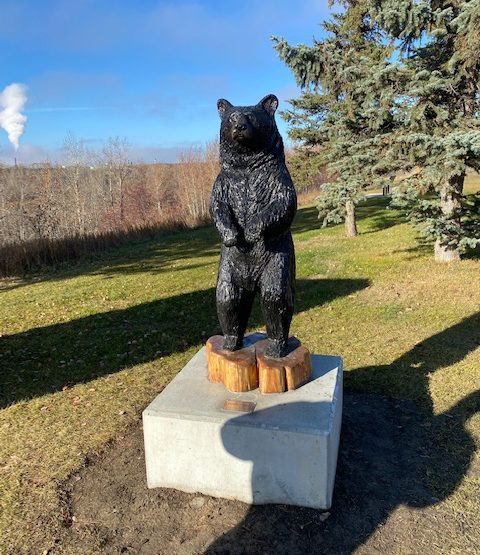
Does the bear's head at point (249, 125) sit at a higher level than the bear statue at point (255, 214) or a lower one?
higher

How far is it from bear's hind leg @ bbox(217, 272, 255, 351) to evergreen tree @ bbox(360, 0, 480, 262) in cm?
540

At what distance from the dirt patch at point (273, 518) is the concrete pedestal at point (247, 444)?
3.9 inches

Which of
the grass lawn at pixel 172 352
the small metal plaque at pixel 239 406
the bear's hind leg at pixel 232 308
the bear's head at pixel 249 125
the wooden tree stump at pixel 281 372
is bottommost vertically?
the grass lawn at pixel 172 352

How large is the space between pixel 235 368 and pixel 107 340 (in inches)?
149

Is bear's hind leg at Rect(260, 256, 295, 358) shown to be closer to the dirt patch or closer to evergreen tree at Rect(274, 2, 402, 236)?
the dirt patch

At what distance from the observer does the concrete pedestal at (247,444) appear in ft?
9.21

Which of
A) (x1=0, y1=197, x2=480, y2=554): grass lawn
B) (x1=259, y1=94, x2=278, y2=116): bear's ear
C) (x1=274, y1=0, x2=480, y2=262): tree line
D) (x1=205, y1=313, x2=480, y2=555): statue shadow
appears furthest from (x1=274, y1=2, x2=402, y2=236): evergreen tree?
(x1=259, y1=94, x2=278, y2=116): bear's ear

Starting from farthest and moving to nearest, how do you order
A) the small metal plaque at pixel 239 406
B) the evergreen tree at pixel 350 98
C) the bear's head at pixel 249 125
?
the evergreen tree at pixel 350 98 < the small metal plaque at pixel 239 406 < the bear's head at pixel 249 125

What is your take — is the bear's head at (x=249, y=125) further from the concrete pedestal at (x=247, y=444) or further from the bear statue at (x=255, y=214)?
the concrete pedestal at (x=247, y=444)

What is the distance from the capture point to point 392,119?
27.8ft

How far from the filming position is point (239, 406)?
2.97m

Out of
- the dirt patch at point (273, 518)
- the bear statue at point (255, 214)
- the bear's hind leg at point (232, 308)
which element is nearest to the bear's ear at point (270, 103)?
the bear statue at point (255, 214)

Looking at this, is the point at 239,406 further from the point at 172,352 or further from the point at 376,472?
the point at 172,352

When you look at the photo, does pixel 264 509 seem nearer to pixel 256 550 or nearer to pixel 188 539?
pixel 256 550
